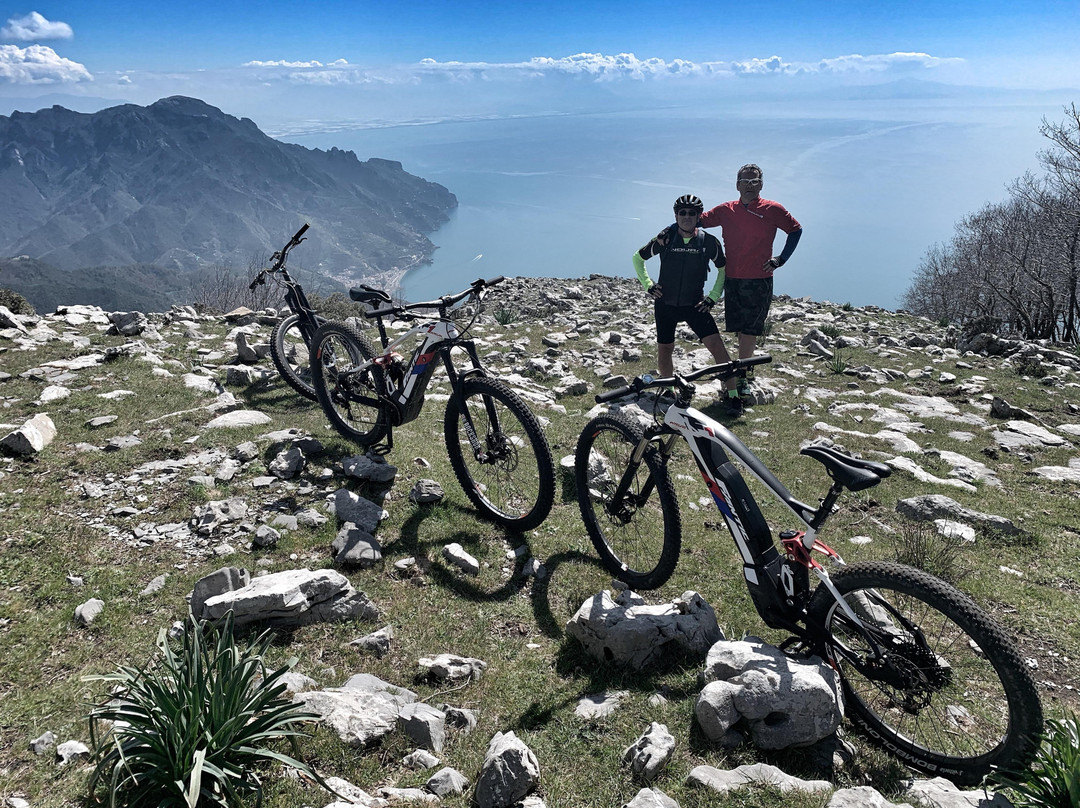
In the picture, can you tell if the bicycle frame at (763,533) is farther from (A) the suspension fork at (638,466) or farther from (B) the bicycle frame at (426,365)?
(B) the bicycle frame at (426,365)

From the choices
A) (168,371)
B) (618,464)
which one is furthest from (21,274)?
(618,464)

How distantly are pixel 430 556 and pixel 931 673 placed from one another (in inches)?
158

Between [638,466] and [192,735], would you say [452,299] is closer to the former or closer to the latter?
[638,466]

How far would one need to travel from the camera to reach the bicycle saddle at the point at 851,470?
10.8 ft

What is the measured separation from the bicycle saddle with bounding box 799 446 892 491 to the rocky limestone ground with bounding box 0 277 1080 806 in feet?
4.99

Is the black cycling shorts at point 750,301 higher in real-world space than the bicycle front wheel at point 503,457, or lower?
higher

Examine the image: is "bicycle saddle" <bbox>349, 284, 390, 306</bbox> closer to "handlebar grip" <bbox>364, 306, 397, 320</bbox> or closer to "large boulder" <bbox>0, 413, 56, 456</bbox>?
"handlebar grip" <bbox>364, 306, 397, 320</bbox>

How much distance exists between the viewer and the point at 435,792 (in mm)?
3049

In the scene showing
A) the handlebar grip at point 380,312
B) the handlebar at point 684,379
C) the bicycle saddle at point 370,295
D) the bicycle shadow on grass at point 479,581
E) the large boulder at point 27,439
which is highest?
the bicycle saddle at point 370,295

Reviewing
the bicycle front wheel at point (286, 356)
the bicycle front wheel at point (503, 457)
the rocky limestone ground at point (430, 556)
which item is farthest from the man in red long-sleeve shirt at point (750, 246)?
the bicycle front wheel at point (286, 356)

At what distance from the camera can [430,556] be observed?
5.62 metres

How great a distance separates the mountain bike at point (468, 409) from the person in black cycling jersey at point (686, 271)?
3688 mm

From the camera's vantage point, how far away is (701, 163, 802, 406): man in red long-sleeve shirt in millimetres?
9438

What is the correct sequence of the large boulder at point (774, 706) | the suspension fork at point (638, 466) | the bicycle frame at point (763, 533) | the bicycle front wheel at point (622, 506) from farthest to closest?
the bicycle front wheel at point (622, 506), the suspension fork at point (638, 466), the bicycle frame at point (763, 533), the large boulder at point (774, 706)
